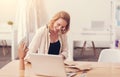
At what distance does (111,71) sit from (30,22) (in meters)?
3.95

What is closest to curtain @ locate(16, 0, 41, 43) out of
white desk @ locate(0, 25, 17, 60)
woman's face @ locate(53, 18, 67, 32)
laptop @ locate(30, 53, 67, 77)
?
white desk @ locate(0, 25, 17, 60)

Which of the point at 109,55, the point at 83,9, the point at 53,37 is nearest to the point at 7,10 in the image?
the point at 83,9

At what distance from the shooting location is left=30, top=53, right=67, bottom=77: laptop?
91.8 inches

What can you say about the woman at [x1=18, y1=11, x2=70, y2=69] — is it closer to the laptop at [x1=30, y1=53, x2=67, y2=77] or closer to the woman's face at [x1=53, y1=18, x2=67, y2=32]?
the woman's face at [x1=53, y1=18, x2=67, y2=32]

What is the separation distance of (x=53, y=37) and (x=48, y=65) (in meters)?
0.90

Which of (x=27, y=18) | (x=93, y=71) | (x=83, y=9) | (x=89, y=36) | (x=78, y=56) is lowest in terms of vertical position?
(x=78, y=56)

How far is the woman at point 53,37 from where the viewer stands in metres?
3.05

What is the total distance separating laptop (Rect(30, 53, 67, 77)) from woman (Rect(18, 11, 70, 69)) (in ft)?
1.90

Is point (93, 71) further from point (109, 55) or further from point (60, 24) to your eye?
point (109, 55)

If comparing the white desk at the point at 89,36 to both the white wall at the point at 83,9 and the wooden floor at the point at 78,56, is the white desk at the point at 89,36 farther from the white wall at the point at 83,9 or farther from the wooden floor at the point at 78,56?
the wooden floor at the point at 78,56

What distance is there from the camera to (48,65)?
237 centimetres

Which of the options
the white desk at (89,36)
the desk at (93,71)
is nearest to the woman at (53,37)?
the desk at (93,71)

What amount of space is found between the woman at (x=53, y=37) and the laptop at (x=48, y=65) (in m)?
0.58

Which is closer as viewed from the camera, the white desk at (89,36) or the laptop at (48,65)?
the laptop at (48,65)
